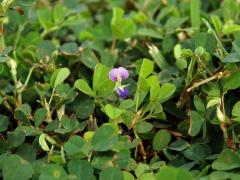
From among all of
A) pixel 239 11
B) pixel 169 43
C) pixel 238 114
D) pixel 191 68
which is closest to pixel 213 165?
pixel 238 114

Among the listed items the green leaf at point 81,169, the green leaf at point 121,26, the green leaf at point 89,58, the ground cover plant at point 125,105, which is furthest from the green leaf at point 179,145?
the green leaf at point 121,26

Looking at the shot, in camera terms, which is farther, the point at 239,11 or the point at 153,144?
the point at 239,11

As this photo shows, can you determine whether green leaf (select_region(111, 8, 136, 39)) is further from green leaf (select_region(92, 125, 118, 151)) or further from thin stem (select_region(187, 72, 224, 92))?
green leaf (select_region(92, 125, 118, 151))

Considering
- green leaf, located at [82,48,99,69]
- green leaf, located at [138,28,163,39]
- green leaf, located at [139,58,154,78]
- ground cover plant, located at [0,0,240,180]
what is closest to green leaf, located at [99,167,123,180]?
ground cover plant, located at [0,0,240,180]

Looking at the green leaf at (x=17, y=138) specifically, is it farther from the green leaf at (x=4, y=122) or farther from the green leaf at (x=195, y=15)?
the green leaf at (x=195, y=15)

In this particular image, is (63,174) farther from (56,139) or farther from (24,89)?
(24,89)

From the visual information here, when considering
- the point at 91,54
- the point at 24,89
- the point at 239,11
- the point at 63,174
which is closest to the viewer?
the point at 63,174

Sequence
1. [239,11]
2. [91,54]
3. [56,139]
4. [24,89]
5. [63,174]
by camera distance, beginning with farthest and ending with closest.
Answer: [239,11] < [91,54] < [24,89] < [56,139] < [63,174]
